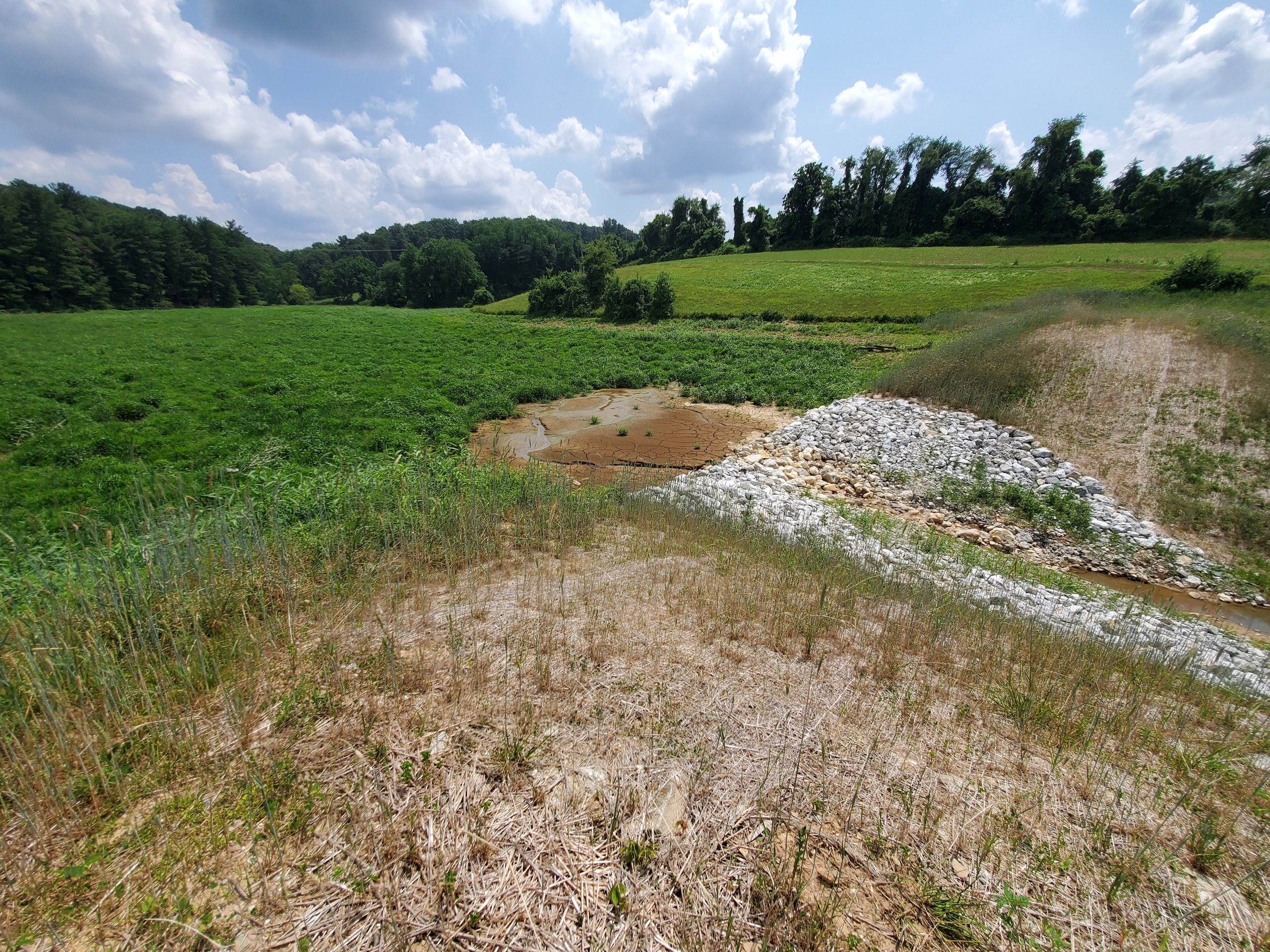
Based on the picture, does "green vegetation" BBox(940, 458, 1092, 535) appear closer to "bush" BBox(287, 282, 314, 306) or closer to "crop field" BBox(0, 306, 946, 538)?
"crop field" BBox(0, 306, 946, 538)

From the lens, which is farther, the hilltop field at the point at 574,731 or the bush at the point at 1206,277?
the bush at the point at 1206,277

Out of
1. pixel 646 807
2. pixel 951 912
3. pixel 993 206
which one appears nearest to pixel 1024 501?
pixel 951 912

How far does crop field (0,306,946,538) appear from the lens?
9.88 meters

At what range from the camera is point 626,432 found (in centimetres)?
1642

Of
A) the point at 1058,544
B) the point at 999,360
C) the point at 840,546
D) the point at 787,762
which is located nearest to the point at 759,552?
the point at 840,546

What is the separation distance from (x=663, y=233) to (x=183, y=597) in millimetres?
104887

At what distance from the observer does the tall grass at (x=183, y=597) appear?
2.92 metres

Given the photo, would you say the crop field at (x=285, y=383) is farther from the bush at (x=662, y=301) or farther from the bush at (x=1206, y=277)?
the bush at (x=1206, y=277)

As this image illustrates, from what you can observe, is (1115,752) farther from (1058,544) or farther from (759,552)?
(1058,544)

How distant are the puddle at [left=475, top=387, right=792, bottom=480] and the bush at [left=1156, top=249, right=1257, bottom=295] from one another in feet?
83.4

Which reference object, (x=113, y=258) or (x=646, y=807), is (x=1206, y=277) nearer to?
(x=646, y=807)

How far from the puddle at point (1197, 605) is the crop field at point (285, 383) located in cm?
1080

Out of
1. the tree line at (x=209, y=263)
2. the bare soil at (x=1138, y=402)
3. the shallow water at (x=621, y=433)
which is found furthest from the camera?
the tree line at (x=209, y=263)

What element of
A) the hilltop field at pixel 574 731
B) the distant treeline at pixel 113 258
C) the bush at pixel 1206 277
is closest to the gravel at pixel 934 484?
the hilltop field at pixel 574 731
